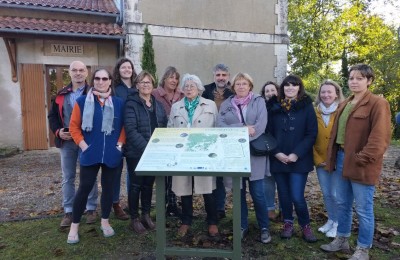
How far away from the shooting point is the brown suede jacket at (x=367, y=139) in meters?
2.89

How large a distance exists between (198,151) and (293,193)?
4.07ft

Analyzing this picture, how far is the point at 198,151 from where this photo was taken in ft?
10.1

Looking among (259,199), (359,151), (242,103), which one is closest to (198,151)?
(242,103)

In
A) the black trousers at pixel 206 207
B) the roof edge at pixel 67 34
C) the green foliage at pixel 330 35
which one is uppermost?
the green foliage at pixel 330 35

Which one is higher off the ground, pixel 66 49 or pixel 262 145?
pixel 66 49

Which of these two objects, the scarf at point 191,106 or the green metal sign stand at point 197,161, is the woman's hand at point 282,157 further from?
the scarf at point 191,106

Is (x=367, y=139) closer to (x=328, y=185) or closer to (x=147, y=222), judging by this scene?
(x=328, y=185)

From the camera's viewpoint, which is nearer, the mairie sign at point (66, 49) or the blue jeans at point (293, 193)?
the blue jeans at point (293, 193)

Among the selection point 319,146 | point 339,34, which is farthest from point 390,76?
point 319,146

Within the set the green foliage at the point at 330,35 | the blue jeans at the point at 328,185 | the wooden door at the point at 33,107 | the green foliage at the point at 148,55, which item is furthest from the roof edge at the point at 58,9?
the green foliage at the point at 330,35

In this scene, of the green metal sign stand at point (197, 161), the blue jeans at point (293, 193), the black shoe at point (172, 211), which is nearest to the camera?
the green metal sign stand at point (197, 161)

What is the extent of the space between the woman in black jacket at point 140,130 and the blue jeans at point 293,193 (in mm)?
1472

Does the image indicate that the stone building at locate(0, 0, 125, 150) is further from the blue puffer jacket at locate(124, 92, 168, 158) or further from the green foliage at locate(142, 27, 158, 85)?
the blue puffer jacket at locate(124, 92, 168, 158)

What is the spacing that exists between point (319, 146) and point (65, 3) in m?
9.56
